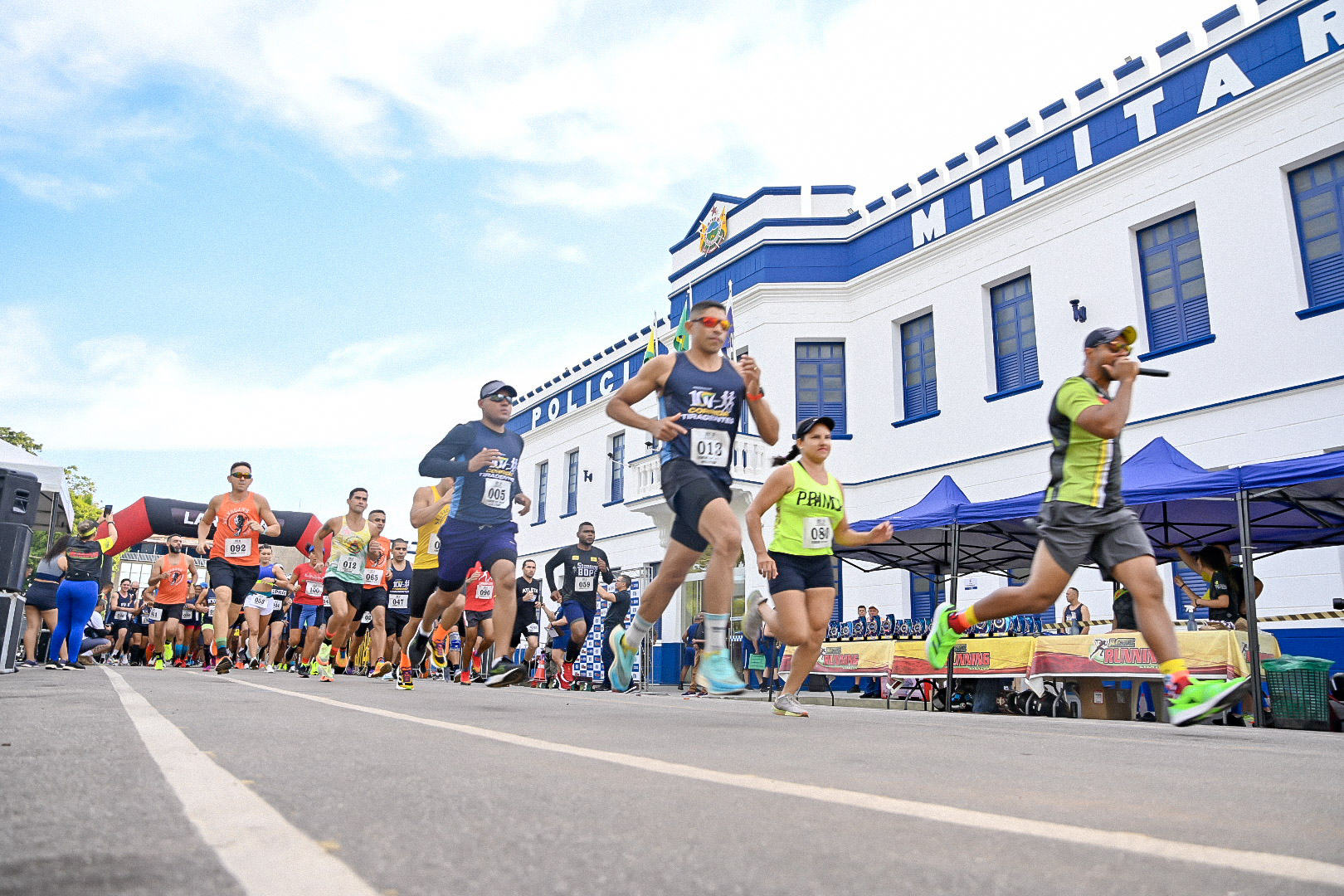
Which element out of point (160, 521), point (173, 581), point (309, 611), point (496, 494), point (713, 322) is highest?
point (160, 521)

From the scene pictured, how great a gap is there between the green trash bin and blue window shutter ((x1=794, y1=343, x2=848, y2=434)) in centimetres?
1304

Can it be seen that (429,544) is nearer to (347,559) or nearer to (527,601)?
(347,559)

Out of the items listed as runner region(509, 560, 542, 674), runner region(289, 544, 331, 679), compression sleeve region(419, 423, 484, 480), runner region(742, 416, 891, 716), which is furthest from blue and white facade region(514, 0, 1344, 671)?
compression sleeve region(419, 423, 484, 480)

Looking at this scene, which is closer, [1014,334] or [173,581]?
[173,581]

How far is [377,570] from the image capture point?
1163 cm

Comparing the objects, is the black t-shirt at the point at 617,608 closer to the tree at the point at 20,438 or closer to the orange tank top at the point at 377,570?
the orange tank top at the point at 377,570

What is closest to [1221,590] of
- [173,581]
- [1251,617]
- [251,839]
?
[1251,617]

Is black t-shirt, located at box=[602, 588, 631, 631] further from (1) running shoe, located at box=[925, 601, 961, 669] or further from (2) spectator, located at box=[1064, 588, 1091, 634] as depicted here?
(1) running shoe, located at box=[925, 601, 961, 669]

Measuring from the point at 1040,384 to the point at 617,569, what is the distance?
14.2m

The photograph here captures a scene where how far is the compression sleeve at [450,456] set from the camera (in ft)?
24.5

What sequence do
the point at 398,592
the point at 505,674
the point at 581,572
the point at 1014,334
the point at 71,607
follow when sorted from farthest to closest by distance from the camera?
the point at 1014,334 → the point at 398,592 → the point at 581,572 → the point at 71,607 → the point at 505,674

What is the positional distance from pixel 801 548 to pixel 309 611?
11510 millimetres

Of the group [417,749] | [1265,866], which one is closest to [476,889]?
[1265,866]

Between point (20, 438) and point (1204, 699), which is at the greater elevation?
point (20, 438)
